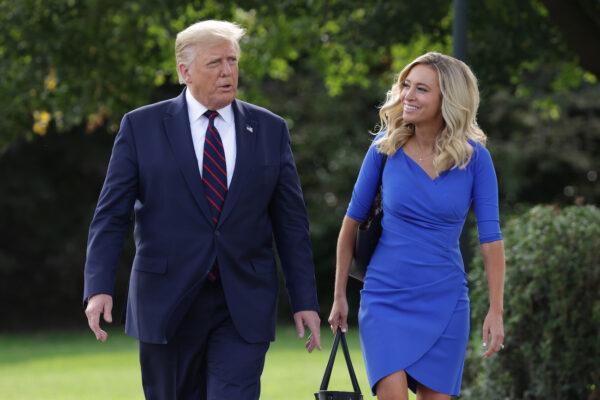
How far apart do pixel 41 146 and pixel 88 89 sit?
54.7 ft

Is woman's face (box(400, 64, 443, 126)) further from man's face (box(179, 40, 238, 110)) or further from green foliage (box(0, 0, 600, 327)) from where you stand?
green foliage (box(0, 0, 600, 327))

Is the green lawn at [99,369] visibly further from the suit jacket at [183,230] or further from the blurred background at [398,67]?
the suit jacket at [183,230]

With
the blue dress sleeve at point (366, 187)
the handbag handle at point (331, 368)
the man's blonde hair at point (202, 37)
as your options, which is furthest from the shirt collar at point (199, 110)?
the handbag handle at point (331, 368)

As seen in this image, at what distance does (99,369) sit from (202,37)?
13.2m

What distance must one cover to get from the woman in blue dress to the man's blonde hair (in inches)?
31.6

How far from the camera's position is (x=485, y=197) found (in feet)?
18.3

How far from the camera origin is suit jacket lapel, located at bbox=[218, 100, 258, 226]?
5285 millimetres

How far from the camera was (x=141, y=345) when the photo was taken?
539 centimetres

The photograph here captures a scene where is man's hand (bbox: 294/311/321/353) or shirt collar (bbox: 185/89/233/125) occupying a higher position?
shirt collar (bbox: 185/89/233/125)

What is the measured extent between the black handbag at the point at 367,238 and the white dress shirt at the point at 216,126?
673 mm

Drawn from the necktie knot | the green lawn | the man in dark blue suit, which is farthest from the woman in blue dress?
the green lawn

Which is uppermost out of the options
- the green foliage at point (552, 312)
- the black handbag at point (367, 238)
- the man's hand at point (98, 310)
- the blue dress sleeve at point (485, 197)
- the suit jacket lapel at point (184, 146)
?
the suit jacket lapel at point (184, 146)

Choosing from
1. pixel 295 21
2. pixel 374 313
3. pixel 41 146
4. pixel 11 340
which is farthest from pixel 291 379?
pixel 41 146

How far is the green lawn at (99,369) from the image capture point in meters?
13.8
